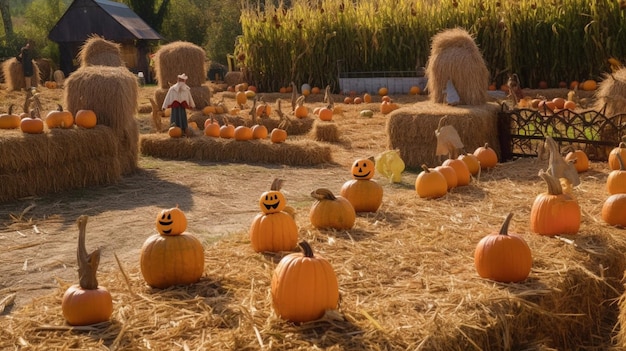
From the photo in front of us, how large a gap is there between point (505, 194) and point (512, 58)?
13.4 m

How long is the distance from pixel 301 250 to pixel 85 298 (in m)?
1.49

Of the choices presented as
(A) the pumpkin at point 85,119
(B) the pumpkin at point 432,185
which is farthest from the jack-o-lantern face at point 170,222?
(A) the pumpkin at point 85,119

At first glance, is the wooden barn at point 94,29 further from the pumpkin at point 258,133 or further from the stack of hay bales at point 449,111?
the stack of hay bales at point 449,111

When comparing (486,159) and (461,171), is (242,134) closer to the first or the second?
(486,159)

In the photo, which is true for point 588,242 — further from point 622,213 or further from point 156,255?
point 156,255

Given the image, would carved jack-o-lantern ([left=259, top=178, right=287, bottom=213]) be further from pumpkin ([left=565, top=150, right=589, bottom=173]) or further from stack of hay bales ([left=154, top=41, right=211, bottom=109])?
stack of hay bales ([left=154, top=41, right=211, bottom=109])

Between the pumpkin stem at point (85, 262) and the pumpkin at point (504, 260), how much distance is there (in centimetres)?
235

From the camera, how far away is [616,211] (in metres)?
5.97

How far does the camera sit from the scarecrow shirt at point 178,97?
1294cm

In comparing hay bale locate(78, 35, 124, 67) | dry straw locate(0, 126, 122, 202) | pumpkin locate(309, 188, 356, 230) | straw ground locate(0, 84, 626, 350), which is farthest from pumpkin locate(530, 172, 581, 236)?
hay bale locate(78, 35, 124, 67)

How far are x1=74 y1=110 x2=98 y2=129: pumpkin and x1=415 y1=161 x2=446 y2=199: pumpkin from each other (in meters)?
5.22

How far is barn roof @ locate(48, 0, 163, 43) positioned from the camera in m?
37.1

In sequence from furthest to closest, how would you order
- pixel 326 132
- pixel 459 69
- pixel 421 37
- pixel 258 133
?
pixel 421 37 < pixel 326 132 < pixel 258 133 < pixel 459 69

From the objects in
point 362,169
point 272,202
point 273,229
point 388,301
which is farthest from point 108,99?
point 388,301
